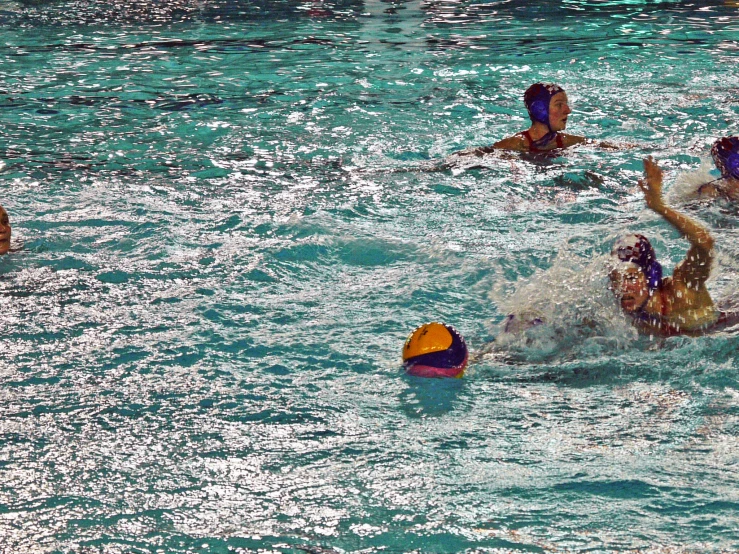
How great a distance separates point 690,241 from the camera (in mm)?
4434

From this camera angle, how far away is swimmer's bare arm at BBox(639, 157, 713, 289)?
440cm

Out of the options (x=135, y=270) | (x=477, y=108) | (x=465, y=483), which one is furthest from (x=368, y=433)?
(x=477, y=108)

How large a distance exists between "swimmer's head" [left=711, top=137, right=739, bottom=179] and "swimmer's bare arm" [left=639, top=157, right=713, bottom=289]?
6.16ft

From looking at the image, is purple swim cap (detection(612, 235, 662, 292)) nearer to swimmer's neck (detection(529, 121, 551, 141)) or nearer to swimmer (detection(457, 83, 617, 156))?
swimmer (detection(457, 83, 617, 156))

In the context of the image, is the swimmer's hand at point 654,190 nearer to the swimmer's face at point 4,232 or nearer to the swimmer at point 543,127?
the swimmer at point 543,127

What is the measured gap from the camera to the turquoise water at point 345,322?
348 cm

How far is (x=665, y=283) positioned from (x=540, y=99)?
312 centimetres

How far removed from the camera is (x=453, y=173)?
23.9 ft

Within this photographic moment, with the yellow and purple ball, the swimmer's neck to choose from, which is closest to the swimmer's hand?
the yellow and purple ball

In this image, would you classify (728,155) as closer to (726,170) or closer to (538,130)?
(726,170)

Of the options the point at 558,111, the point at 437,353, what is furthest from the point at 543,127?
the point at 437,353

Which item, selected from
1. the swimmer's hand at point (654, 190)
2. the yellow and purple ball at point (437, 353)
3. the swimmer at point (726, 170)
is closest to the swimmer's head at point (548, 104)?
the swimmer at point (726, 170)

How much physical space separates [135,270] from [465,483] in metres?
2.87

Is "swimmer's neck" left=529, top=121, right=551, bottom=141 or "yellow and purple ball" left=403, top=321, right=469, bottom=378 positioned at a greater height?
"swimmer's neck" left=529, top=121, right=551, bottom=141
